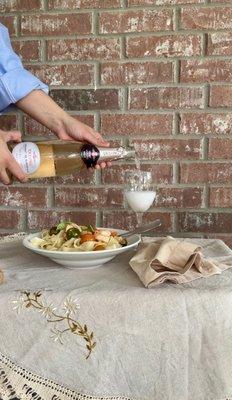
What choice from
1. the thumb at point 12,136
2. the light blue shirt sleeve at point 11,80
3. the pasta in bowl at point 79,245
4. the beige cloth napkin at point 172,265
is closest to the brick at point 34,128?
the light blue shirt sleeve at point 11,80

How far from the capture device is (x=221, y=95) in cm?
134

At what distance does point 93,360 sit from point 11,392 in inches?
5.0

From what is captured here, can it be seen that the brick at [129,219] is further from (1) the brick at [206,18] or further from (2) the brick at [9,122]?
(1) the brick at [206,18]

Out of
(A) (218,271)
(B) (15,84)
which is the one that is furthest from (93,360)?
(B) (15,84)

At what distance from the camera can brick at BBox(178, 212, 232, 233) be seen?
1392 millimetres

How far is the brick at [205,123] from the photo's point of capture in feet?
4.44

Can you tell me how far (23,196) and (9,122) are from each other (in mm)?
232

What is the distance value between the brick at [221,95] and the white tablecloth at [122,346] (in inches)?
29.6

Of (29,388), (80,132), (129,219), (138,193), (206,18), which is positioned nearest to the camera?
(29,388)

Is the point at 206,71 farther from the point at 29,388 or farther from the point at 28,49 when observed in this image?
the point at 29,388

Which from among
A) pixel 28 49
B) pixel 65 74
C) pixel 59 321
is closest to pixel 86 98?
pixel 65 74

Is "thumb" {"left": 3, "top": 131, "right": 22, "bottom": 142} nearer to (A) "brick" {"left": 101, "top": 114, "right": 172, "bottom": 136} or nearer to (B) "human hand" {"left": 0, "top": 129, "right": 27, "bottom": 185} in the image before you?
(B) "human hand" {"left": 0, "top": 129, "right": 27, "bottom": 185}

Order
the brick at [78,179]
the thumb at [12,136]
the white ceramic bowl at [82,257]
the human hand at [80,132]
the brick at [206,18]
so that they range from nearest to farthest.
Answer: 1. the white ceramic bowl at [82,257]
2. the thumb at [12,136]
3. the human hand at [80,132]
4. the brick at [206,18]
5. the brick at [78,179]

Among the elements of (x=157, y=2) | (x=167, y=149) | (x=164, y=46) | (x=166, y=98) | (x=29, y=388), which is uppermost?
(x=157, y=2)
